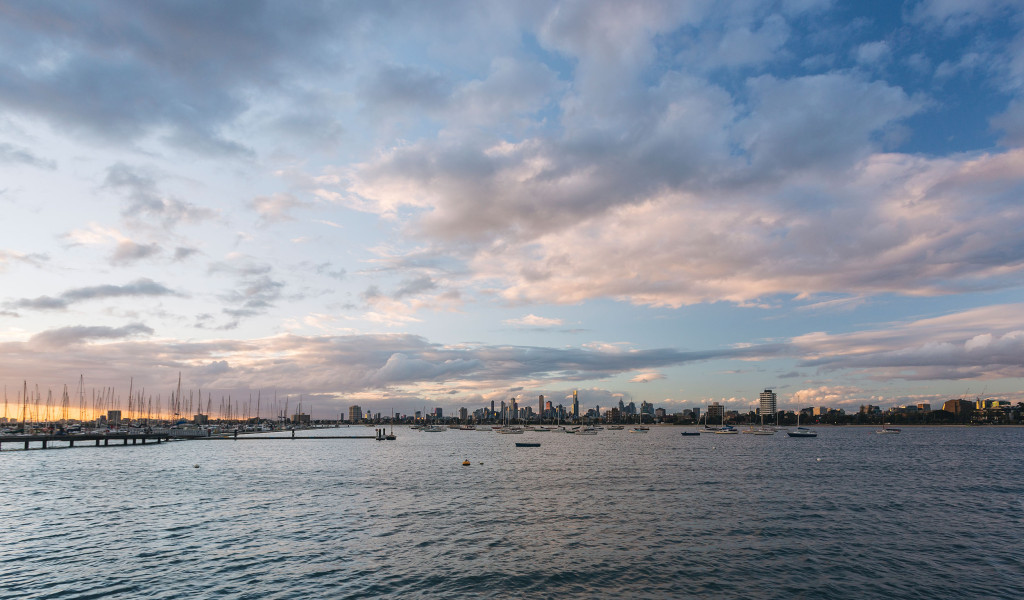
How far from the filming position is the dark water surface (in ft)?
110

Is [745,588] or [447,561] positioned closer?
[745,588]

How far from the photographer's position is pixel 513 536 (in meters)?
46.2

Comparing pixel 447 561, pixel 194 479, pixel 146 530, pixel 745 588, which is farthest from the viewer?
pixel 194 479

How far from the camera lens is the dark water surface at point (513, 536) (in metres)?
33.5

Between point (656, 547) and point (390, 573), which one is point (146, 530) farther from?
point (656, 547)

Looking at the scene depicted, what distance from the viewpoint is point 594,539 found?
44.8 metres

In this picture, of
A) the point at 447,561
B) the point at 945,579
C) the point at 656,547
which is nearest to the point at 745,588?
the point at 656,547

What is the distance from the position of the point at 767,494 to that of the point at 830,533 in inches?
895

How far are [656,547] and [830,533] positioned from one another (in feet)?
57.8

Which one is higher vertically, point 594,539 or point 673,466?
point 594,539

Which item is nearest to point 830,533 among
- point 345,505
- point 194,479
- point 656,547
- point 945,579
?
point 945,579

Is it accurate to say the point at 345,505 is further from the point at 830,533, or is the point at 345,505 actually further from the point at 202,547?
the point at 830,533

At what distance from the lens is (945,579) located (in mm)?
34938

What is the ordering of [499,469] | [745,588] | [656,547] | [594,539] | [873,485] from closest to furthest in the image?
[745,588] → [656,547] → [594,539] → [873,485] → [499,469]
